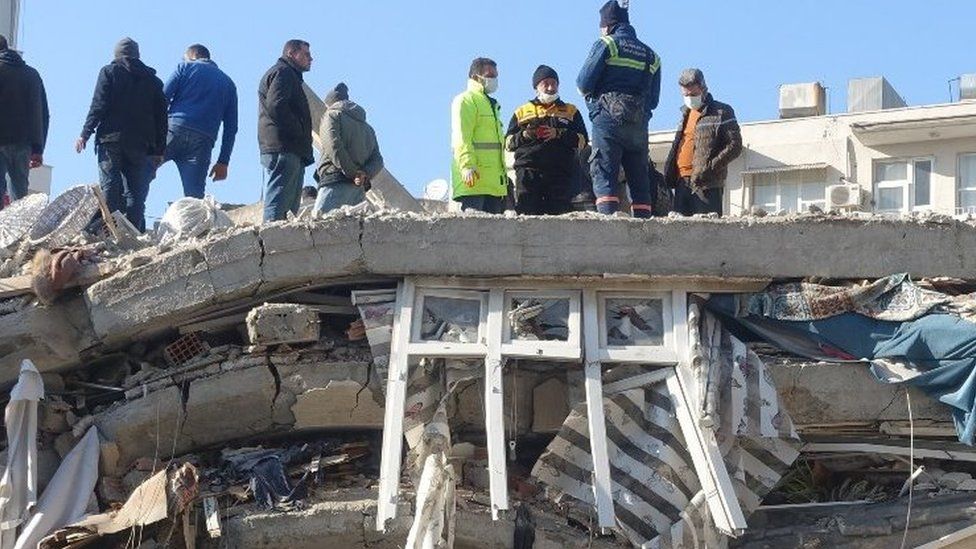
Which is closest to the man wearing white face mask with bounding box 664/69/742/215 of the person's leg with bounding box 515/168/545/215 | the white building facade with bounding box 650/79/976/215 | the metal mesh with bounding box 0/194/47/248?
the person's leg with bounding box 515/168/545/215

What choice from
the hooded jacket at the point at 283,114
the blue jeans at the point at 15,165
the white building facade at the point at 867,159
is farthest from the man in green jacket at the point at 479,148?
the white building facade at the point at 867,159

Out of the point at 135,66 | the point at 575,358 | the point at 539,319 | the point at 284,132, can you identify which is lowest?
the point at 575,358

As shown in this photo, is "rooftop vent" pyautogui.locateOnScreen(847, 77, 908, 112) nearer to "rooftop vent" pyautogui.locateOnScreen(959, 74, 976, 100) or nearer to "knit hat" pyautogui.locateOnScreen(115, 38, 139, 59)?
"rooftop vent" pyautogui.locateOnScreen(959, 74, 976, 100)

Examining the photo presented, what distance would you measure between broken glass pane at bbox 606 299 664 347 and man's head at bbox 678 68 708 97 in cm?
249

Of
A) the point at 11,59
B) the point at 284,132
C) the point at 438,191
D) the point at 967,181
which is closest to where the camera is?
the point at 284,132

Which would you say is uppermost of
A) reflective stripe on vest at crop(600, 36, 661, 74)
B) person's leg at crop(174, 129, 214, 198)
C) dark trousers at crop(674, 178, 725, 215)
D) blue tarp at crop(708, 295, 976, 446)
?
reflective stripe on vest at crop(600, 36, 661, 74)

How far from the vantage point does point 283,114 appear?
14195 millimetres

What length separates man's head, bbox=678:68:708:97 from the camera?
14.9 meters

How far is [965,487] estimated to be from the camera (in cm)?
1281

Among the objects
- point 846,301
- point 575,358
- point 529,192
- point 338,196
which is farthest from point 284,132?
point 846,301

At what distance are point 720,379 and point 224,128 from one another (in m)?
4.91

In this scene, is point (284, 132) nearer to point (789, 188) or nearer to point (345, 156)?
point (345, 156)

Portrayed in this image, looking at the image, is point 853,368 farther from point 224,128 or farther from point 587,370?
point 224,128

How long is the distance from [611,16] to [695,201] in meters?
1.54
